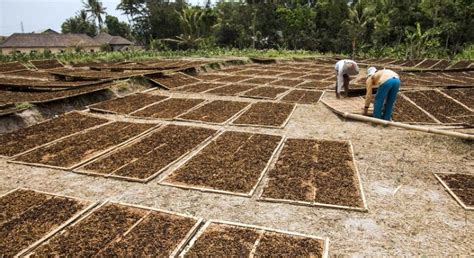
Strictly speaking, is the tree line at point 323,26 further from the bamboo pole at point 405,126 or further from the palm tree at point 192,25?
the bamboo pole at point 405,126

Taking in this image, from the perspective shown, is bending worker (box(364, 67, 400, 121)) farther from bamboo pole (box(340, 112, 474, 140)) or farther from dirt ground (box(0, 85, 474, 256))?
dirt ground (box(0, 85, 474, 256))

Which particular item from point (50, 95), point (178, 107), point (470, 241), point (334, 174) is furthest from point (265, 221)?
point (50, 95)

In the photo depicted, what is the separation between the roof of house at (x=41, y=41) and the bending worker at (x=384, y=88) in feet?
113

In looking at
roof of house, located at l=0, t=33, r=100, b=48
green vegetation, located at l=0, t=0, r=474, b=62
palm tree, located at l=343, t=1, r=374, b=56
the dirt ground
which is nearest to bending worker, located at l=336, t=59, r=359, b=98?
the dirt ground

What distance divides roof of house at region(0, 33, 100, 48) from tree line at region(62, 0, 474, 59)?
6904mm

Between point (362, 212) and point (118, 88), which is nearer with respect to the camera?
point (362, 212)

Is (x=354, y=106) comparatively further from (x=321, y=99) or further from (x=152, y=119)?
(x=152, y=119)

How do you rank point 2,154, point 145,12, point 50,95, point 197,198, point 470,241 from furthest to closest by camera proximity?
point 145,12 < point 50,95 < point 2,154 < point 197,198 < point 470,241

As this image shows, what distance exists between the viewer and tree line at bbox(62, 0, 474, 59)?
21.8 metres

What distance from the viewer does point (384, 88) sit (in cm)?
559

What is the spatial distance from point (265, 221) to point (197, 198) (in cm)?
81

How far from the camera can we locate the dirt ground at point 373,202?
2760mm

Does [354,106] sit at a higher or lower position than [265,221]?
higher

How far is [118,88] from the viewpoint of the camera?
27.8 ft
